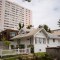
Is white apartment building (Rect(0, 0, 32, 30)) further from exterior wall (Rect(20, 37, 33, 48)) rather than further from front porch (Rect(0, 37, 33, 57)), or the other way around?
exterior wall (Rect(20, 37, 33, 48))

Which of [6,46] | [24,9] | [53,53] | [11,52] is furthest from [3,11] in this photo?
[53,53]

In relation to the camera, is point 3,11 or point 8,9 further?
point 8,9

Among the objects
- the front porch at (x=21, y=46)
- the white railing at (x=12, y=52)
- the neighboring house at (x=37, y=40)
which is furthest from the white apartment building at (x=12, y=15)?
the white railing at (x=12, y=52)

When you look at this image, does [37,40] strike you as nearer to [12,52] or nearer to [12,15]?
[12,52]

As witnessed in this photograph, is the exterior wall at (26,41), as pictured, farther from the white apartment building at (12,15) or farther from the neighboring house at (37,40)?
the white apartment building at (12,15)

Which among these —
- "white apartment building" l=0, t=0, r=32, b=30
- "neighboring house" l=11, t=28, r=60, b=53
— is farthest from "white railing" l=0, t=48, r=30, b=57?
"white apartment building" l=0, t=0, r=32, b=30

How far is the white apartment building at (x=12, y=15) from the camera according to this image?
146212mm

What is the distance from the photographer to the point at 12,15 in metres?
158

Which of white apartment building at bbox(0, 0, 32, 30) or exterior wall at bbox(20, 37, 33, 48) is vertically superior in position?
white apartment building at bbox(0, 0, 32, 30)

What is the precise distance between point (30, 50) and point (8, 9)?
124016mm

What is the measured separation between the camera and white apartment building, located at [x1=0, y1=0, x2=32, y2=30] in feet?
480

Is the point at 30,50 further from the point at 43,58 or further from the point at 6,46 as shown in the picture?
the point at 43,58

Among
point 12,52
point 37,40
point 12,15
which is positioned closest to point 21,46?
point 37,40

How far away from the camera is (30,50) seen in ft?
123
